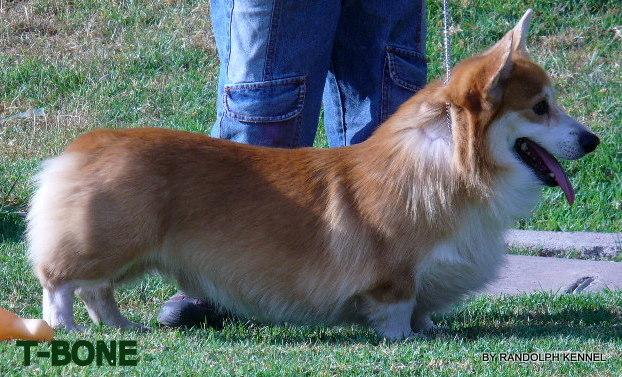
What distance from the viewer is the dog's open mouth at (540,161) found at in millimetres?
4387

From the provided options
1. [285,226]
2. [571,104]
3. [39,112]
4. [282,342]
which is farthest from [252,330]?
[39,112]

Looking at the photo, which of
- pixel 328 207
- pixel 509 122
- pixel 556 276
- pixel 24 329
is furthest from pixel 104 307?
pixel 556 276

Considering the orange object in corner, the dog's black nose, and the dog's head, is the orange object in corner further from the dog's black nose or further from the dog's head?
the dog's black nose

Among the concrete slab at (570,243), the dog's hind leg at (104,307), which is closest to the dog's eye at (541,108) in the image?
the dog's hind leg at (104,307)

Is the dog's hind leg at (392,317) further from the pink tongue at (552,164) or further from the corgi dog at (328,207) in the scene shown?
the pink tongue at (552,164)

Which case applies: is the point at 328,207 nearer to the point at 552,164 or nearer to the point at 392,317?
the point at 392,317

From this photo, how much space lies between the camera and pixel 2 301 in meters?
5.29

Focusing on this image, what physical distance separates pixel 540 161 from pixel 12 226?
3.86m

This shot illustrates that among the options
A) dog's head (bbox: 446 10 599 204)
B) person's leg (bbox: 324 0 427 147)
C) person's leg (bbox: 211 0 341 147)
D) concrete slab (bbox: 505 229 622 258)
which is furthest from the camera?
concrete slab (bbox: 505 229 622 258)

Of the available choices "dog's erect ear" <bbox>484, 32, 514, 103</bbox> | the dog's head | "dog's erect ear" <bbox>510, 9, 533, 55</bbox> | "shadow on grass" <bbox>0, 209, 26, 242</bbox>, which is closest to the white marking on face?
the dog's head

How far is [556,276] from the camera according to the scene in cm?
605

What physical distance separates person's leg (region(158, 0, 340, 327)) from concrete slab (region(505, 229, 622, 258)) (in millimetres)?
2142

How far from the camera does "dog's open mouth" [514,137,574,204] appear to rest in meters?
4.39

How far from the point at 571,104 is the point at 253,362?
5.43 meters
